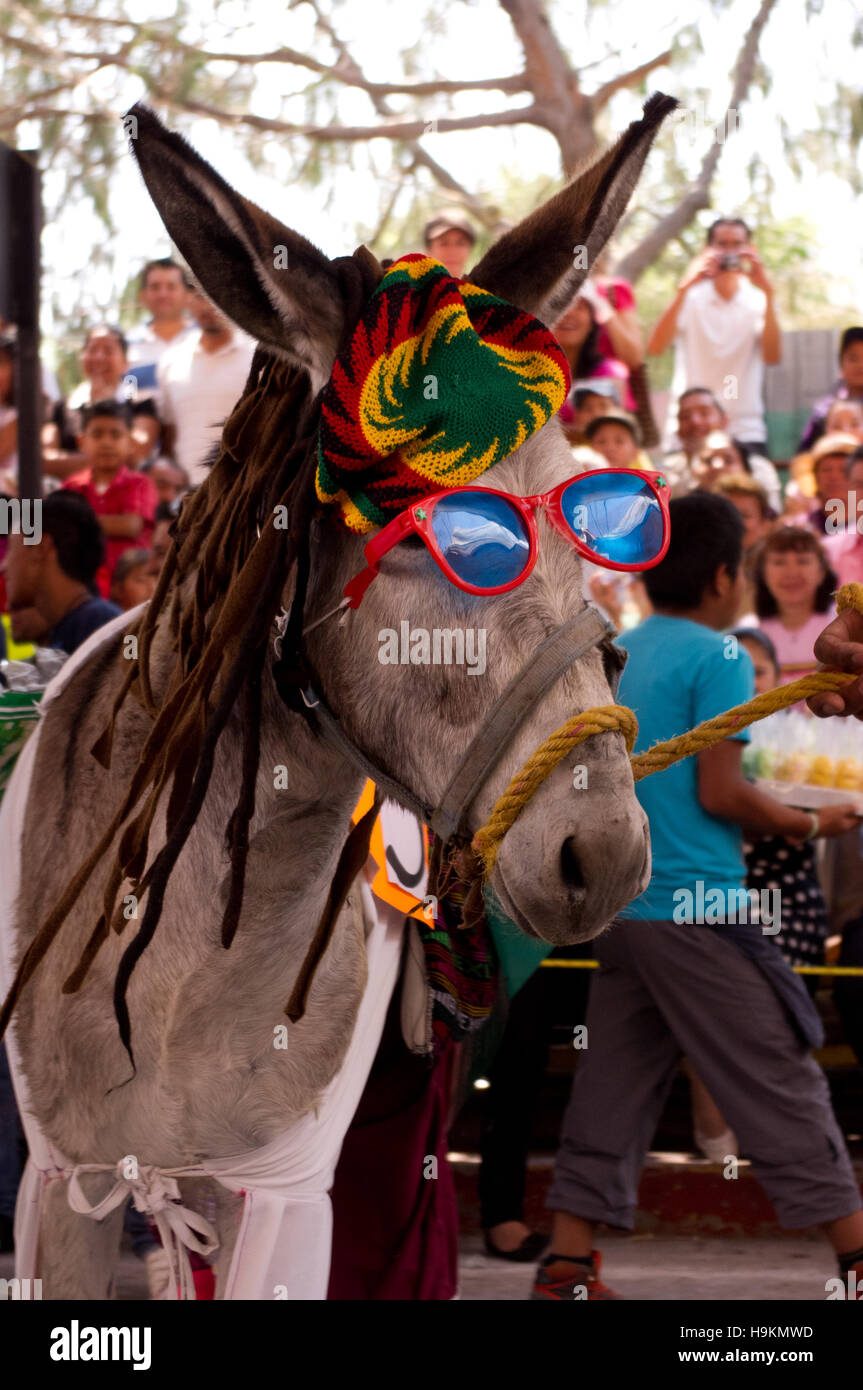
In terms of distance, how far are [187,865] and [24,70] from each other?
11.7 metres

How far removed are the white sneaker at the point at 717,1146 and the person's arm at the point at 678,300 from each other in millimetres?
5118

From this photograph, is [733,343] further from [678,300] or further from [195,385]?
[195,385]

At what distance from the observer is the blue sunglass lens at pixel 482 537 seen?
2080 mm

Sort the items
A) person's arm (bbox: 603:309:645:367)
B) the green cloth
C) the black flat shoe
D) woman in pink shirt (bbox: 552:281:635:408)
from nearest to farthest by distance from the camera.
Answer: the green cloth < the black flat shoe < woman in pink shirt (bbox: 552:281:635:408) < person's arm (bbox: 603:309:645:367)

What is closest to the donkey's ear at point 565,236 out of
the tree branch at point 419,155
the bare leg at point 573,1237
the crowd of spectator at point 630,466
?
the crowd of spectator at point 630,466

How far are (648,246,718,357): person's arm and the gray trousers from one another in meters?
5.64

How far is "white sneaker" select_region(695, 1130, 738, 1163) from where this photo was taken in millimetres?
5754

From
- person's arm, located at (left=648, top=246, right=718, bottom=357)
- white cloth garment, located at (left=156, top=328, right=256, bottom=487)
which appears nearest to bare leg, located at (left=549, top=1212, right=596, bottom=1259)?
white cloth garment, located at (left=156, top=328, right=256, bottom=487)

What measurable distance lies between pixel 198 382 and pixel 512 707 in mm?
6312

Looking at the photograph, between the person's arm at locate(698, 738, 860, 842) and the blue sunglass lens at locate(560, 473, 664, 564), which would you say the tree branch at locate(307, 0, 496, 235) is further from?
the blue sunglass lens at locate(560, 473, 664, 564)

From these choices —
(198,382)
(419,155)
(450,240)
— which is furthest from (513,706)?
(419,155)

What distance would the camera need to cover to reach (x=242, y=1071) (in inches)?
98.7

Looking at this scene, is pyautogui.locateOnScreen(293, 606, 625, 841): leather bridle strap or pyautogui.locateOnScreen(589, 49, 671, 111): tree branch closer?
pyautogui.locateOnScreen(293, 606, 625, 841): leather bridle strap
